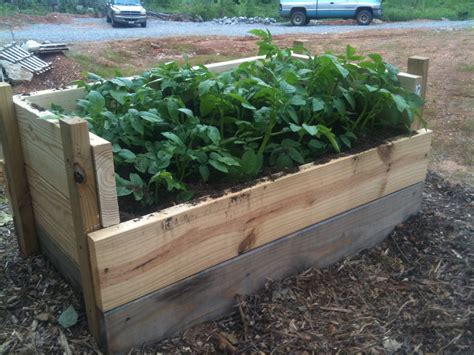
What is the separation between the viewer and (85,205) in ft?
5.74

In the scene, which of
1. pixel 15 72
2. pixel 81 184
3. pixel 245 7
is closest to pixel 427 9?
pixel 245 7

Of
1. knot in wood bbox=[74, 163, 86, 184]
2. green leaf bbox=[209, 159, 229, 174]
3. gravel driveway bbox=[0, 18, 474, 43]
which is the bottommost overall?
gravel driveway bbox=[0, 18, 474, 43]

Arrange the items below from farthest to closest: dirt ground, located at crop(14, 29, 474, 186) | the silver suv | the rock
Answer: the silver suv, the rock, dirt ground, located at crop(14, 29, 474, 186)

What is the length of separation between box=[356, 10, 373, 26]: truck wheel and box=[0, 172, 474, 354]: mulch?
18.4 meters

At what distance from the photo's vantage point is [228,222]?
6.66 feet

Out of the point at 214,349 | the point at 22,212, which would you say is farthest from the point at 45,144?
the point at 214,349

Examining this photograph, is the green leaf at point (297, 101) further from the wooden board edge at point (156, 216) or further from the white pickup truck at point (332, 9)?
the white pickup truck at point (332, 9)

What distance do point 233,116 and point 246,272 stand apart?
663mm

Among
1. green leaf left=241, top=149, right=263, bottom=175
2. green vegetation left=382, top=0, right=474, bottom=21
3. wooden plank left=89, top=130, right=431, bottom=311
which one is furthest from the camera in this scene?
green vegetation left=382, top=0, right=474, bottom=21

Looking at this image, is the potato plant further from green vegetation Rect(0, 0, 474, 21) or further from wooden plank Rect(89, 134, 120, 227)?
green vegetation Rect(0, 0, 474, 21)

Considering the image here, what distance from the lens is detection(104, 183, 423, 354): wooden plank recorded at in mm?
1913

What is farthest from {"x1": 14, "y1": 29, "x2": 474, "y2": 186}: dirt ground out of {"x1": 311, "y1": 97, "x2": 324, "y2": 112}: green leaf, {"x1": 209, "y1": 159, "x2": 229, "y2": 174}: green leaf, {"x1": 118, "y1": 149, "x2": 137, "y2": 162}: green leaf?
{"x1": 118, "y1": 149, "x2": 137, "y2": 162}: green leaf

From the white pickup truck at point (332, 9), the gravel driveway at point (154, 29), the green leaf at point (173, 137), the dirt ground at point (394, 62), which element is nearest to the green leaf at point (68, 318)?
the green leaf at point (173, 137)

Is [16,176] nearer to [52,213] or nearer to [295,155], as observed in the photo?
[52,213]
